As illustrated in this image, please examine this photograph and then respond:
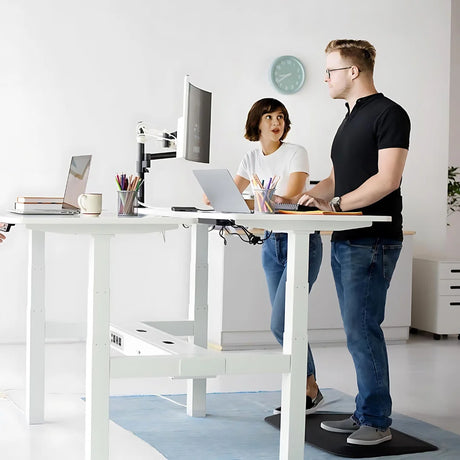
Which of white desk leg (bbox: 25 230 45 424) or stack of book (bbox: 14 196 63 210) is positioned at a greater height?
stack of book (bbox: 14 196 63 210)

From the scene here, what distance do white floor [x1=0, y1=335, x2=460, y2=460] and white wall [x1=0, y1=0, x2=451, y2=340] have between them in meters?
0.65

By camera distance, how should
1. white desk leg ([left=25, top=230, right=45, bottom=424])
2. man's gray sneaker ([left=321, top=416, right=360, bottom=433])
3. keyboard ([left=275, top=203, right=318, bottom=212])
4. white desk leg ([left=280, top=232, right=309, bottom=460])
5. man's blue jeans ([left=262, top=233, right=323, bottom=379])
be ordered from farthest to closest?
man's blue jeans ([left=262, top=233, right=323, bottom=379]) < white desk leg ([left=25, top=230, right=45, bottom=424]) < man's gray sneaker ([left=321, top=416, right=360, bottom=433]) < keyboard ([left=275, top=203, right=318, bottom=212]) < white desk leg ([left=280, top=232, right=309, bottom=460])

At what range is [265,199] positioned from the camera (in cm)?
284

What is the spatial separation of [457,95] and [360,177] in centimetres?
518

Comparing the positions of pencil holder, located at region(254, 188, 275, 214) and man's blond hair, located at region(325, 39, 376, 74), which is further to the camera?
man's blond hair, located at region(325, 39, 376, 74)

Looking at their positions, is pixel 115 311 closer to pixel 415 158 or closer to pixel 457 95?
pixel 415 158

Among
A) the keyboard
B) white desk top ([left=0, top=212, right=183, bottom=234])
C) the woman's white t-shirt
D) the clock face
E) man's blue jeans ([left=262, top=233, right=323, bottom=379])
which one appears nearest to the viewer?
white desk top ([left=0, top=212, right=183, bottom=234])

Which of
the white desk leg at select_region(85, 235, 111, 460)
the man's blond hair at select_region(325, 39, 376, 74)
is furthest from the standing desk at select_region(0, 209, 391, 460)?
the man's blond hair at select_region(325, 39, 376, 74)

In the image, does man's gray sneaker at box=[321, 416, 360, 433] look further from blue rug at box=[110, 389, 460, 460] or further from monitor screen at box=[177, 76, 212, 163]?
monitor screen at box=[177, 76, 212, 163]

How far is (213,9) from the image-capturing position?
5723mm

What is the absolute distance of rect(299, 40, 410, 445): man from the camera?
3.08 m

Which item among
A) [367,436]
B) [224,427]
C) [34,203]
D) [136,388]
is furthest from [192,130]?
[136,388]

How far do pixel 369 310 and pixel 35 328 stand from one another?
4.38 ft

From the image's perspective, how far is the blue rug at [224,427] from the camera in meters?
3.15
